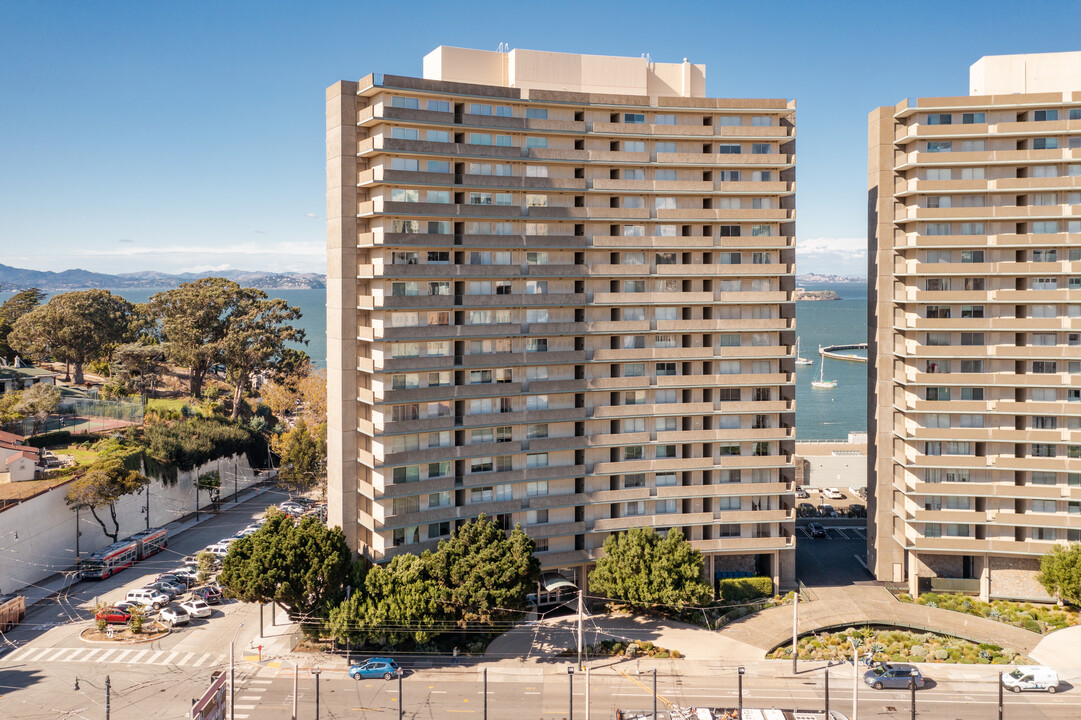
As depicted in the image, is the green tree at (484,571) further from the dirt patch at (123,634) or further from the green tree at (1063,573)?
the green tree at (1063,573)

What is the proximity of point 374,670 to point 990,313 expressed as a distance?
216 feet

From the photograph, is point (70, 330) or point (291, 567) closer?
point (291, 567)

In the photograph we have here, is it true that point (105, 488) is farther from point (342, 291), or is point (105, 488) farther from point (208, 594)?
point (342, 291)

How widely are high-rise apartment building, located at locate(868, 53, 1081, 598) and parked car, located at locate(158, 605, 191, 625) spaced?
226 ft

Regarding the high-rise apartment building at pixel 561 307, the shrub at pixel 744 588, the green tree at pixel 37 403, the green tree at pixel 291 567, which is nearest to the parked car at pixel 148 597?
the green tree at pixel 291 567

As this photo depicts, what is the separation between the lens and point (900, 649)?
6900cm

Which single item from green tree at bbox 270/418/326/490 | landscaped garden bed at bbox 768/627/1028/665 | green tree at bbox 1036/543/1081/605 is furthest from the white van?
green tree at bbox 270/418/326/490

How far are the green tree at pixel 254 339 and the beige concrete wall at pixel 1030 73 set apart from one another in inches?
4164

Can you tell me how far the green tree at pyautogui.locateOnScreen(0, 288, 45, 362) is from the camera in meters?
137

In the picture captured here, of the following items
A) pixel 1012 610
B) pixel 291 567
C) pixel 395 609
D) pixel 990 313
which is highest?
pixel 990 313

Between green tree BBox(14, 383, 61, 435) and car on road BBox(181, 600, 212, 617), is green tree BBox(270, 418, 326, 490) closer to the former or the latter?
green tree BBox(14, 383, 61, 435)

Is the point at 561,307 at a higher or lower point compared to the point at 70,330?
higher

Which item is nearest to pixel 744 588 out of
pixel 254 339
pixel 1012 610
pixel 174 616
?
pixel 1012 610

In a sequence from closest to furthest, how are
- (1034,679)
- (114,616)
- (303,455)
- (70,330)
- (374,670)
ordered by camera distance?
(1034,679) → (374,670) → (114,616) → (303,455) → (70,330)
